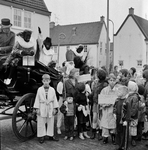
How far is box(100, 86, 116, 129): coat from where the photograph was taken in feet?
16.9

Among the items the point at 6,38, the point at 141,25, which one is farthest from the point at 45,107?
the point at 141,25

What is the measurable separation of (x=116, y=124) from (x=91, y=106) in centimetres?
120

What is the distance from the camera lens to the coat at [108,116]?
16.9 ft

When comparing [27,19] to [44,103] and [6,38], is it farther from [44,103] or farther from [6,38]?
[44,103]

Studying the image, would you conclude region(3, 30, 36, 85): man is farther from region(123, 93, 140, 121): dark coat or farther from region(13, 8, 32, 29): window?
region(13, 8, 32, 29): window

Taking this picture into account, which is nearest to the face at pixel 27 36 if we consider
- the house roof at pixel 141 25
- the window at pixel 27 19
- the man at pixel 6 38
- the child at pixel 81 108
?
the man at pixel 6 38

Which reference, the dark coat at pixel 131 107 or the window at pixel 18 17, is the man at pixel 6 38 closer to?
the dark coat at pixel 131 107

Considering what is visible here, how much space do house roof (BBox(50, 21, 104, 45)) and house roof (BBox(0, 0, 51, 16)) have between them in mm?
18422

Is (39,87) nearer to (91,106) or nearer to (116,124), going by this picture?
(91,106)

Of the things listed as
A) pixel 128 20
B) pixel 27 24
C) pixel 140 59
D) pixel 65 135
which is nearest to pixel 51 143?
pixel 65 135

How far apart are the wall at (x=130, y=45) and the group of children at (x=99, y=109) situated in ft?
79.7

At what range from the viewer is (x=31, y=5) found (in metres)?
15.3

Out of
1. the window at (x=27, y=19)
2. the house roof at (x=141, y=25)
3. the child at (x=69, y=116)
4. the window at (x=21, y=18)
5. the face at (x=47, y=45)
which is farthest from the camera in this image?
the house roof at (x=141, y=25)

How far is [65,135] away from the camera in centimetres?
559
